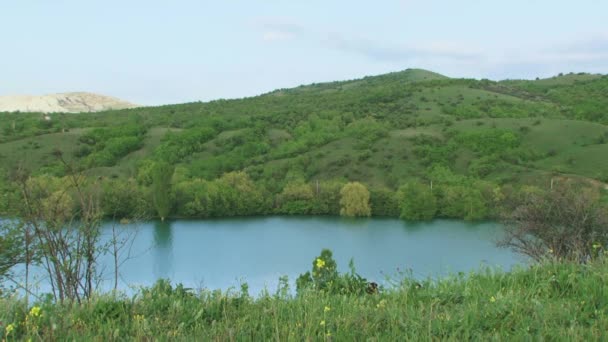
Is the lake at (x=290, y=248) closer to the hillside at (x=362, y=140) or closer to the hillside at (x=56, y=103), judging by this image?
the hillside at (x=362, y=140)

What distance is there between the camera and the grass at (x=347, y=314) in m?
2.73

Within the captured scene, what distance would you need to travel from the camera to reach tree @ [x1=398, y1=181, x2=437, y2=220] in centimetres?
4725

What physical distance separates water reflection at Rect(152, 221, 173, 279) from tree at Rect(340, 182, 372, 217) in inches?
618

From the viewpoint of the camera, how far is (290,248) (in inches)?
1298

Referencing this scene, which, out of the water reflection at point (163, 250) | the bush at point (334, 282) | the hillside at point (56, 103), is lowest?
the water reflection at point (163, 250)

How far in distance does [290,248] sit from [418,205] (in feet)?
59.0

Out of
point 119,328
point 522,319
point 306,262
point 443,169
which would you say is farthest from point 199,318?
point 443,169

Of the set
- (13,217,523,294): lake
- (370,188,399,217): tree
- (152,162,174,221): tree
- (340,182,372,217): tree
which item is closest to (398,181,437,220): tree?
(13,217,523,294): lake

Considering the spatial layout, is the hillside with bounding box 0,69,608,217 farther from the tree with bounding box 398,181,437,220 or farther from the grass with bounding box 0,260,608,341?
the grass with bounding box 0,260,608,341

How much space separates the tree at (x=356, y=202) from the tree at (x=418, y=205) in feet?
11.2

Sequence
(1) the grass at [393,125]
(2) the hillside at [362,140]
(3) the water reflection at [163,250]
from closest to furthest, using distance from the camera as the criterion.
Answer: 1. (3) the water reflection at [163,250]
2. (2) the hillside at [362,140]
3. (1) the grass at [393,125]

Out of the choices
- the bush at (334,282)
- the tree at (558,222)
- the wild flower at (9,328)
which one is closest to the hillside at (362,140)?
the tree at (558,222)

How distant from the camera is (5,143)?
60.7 m

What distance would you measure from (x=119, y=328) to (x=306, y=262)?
2615cm
